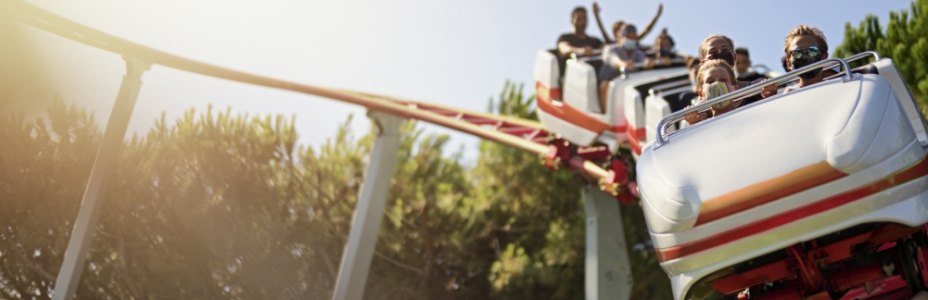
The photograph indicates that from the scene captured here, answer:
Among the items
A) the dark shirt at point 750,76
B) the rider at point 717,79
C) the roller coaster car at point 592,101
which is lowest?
the rider at point 717,79

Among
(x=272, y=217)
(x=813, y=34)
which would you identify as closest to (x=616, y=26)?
(x=813, y=34)

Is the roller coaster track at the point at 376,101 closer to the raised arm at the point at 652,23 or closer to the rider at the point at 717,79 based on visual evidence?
the raised arm at the point at 652,23

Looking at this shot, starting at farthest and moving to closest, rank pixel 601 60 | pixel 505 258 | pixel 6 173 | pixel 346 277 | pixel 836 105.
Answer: pixel 505 258
pixel 6 173
pixel 346 277
pixel 601 60
pixel 836 105

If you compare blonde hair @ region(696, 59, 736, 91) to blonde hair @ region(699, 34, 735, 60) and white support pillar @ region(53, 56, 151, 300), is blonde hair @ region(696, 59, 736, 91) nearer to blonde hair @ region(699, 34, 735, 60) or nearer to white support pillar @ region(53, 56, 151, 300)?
blonde hair @ region(699, 34, 735, 60)

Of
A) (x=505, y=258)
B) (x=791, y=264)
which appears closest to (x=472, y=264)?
(x=505, y=258)

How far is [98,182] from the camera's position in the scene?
19.5 feet

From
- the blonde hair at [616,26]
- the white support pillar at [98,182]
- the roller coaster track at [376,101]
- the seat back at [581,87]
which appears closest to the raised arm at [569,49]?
the seat back at [581,87]

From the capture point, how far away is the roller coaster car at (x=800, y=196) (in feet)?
7.50

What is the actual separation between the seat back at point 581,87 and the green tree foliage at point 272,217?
5051mm

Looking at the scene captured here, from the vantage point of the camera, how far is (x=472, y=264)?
11.3m

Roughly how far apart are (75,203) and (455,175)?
5.85m

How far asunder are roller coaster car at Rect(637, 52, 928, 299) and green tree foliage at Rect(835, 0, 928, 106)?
4.06 metres

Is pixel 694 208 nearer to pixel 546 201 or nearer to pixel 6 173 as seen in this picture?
pixel 6 173

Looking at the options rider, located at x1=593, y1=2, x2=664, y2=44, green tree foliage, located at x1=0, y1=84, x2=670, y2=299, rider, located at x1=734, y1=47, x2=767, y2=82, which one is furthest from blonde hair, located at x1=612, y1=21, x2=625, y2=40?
green tree foliage, located at x1=0, y1=84, x2=670, y2=299
